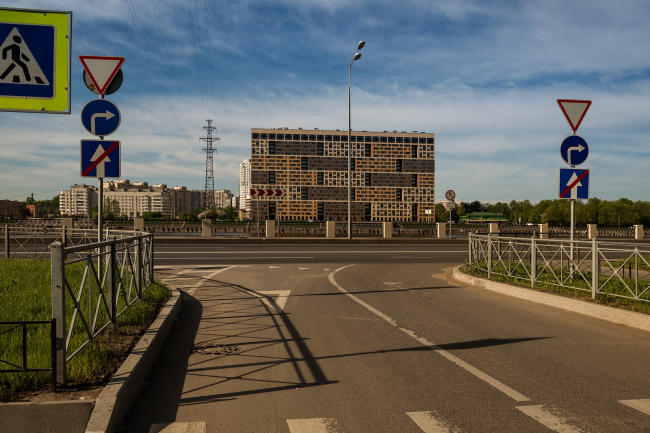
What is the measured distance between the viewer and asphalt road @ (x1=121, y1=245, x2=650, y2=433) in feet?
12.0

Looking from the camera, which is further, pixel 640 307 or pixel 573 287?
pixel 573 287

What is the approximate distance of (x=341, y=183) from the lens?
570ft

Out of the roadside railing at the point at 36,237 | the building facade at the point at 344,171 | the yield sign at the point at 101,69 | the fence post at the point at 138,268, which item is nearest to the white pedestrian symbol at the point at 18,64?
the yield sign at the point at 101,69

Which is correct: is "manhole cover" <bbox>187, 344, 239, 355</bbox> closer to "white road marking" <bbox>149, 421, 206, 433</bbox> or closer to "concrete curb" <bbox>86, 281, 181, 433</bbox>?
"concrete curb" <bbox>86, 281, 181, 433</bbox>

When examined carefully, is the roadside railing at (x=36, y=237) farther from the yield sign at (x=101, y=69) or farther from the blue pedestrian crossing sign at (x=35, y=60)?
the blue pedestrian crossing sign at (x=35, y=60)

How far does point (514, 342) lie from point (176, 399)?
4.42 meters

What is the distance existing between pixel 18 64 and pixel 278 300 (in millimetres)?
6527

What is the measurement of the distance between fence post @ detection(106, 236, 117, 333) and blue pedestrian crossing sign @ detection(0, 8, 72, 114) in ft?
7.15

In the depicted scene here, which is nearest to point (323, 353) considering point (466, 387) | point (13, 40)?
point (466, 387)

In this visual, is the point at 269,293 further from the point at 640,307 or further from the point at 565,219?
the point at 565,219

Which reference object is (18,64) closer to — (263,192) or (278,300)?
(278,300)

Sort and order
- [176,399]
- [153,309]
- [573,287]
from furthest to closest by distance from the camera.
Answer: [573,287] < [153,309] < [176,399]

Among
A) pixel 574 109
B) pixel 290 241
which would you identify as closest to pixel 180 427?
pixel 574 109

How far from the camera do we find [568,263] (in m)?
10.1
